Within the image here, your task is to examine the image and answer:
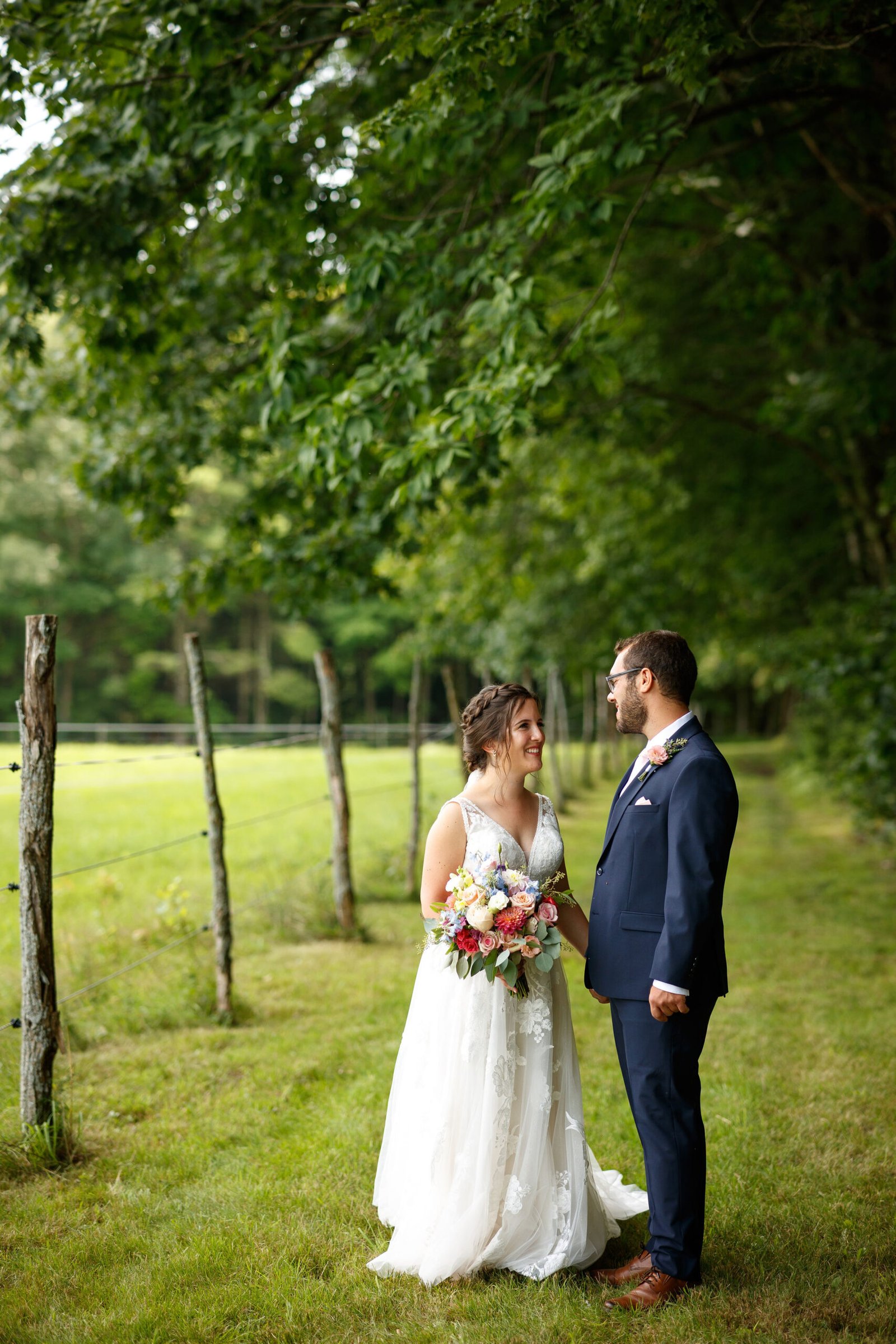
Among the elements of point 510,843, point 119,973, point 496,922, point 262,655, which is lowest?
point 119,973

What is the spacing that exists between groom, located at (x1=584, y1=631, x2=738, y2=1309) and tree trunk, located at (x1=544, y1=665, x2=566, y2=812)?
44.6ft

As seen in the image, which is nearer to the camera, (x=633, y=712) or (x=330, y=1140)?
(x=633, y=712)

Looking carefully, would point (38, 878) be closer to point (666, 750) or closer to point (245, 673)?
point (666, 750)

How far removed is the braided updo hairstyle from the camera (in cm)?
398

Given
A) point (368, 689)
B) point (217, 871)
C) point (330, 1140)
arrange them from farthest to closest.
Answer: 1. point (368, 689)
2. point (217, 871)
3. point (330, 1140)

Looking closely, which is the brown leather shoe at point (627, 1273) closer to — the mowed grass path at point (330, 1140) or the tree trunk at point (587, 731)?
the mowed grass path at point (330, 1140)

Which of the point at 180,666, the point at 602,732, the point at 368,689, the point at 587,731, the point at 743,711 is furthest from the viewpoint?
the point at 368,689

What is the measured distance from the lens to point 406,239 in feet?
21.0

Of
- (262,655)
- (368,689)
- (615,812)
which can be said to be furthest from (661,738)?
(368,689)

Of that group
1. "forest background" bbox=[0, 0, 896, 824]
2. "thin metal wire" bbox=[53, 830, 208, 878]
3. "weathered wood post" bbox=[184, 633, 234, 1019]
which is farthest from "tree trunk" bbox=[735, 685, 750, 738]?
"weathered wood post" bbox=[184, 633, 234, 1019]

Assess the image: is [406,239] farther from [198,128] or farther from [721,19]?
[721,19]

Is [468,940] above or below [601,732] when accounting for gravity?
above

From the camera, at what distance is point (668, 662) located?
366 cm

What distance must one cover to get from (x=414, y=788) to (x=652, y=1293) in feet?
24.8
